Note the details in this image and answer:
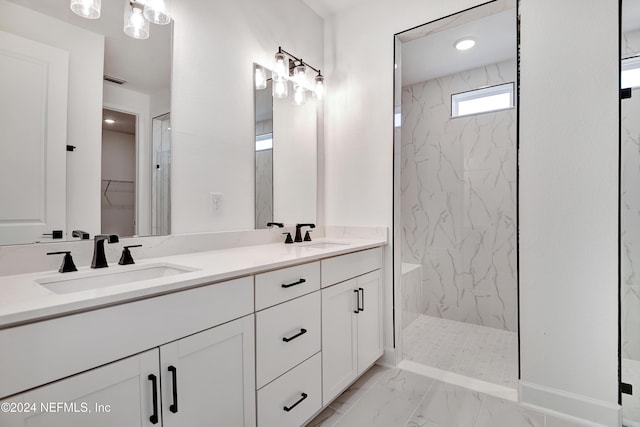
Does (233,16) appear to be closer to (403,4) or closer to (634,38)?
(403,4)

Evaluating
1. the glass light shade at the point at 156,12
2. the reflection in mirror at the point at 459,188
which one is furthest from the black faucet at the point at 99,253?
the reflection in mirror at the point at 459,188

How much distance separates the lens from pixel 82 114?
4.17 feet

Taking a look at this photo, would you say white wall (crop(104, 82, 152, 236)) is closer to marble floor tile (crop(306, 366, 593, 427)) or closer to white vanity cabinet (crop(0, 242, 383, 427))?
white vanity cabinet (crop(0, 242, 383, 427))

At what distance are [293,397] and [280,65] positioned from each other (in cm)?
194

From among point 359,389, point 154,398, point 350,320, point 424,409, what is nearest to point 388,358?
point 359,389

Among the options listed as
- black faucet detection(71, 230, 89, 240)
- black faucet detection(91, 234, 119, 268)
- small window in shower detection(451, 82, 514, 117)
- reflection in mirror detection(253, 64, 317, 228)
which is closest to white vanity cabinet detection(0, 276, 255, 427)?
black faucet detection(91, 234, 119, 268)

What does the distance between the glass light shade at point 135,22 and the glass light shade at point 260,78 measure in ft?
2.25

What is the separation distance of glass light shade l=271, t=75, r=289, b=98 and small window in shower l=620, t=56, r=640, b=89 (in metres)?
1.84

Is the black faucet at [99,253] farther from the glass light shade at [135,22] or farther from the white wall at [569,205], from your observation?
the white wall at [569,205]

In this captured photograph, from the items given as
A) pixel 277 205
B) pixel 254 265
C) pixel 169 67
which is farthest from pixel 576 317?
pixel 169 67

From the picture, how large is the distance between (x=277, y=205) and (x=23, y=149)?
132cm

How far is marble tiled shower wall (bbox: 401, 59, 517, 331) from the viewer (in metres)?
2.93

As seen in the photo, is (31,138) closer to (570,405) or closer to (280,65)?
(280,65)

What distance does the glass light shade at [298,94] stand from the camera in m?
2.27
